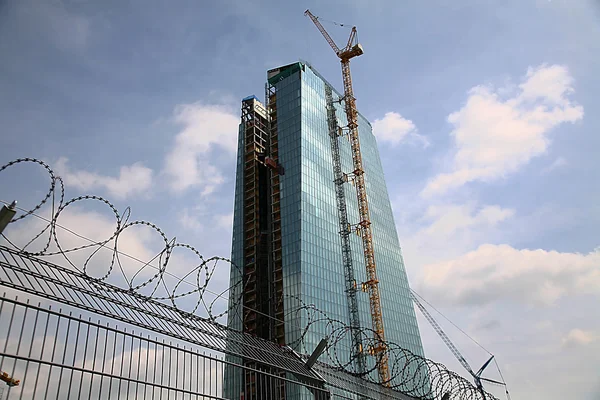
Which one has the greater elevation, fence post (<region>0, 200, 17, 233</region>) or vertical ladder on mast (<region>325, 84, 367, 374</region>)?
vertical ladder on mast (<region>325, 84, 367, 374</region>)

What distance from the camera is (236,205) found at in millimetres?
114875

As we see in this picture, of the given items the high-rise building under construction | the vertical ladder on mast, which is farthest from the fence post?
the vertical ladder on mast

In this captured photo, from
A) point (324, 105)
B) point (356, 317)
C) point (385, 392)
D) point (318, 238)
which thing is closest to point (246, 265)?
point (318, 238)

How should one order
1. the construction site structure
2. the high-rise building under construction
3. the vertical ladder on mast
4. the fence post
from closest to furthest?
the fence post
the high-rise building under construction
the vertical ladder on mast
the construction site structure

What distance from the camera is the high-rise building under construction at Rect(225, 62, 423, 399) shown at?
9475cm

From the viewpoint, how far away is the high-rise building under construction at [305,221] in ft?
311

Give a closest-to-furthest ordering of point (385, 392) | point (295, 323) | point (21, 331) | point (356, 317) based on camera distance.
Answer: point (21, 331) → point (385, 392) → point (295, 323) → point (356, 317)

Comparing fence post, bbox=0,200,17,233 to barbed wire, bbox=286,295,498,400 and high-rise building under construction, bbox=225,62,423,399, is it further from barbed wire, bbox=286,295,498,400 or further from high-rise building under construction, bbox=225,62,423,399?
high-rise building under construction, bbox=225,62,423,399

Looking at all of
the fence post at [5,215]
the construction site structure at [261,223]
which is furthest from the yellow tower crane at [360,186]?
the fence post at [5,215]

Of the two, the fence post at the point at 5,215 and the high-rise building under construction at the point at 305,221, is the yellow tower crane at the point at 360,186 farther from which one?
the fence post at the point at 5,215

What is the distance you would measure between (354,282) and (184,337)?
83.4 m

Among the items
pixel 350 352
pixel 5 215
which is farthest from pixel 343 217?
pixel 5 215

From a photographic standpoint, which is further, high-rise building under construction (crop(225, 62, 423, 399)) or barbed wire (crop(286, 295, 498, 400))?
high-rise building under construction (crop(225, 62, 423, 399))

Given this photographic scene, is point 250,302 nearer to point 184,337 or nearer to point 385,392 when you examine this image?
point 385,392
